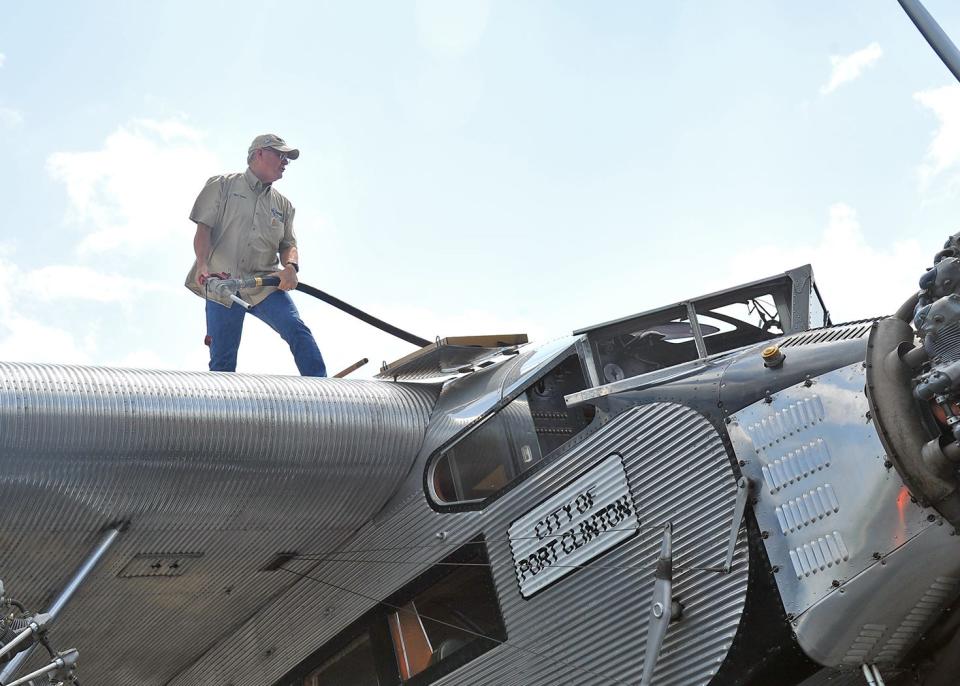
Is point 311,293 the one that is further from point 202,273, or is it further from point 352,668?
point 352,668

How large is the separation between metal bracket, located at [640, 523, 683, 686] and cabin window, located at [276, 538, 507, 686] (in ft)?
5.01

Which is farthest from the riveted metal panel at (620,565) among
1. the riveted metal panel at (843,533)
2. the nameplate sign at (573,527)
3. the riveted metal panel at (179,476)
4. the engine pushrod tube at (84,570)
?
the engine pushrod tube at (84,570)

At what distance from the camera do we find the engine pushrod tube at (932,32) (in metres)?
6.14

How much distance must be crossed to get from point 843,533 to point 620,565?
1.44m

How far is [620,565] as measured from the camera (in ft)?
21.4

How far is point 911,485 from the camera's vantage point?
5.09m

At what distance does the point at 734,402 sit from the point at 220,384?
364 centimetres

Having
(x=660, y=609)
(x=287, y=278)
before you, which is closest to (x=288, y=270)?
(x=287, y=278)

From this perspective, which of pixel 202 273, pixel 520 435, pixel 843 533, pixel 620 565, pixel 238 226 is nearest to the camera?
pixel 843 533

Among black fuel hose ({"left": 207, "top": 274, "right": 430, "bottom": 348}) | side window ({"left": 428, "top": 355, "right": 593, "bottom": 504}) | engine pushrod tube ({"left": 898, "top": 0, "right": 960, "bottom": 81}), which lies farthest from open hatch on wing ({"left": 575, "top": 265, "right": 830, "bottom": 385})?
black fuel hose ({"left": 207, "top": 274, "right": 430, "bottom": 348})

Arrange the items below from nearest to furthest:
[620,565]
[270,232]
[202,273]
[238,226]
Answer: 1. [620,565]
2. [202,273]
3. [238,226]
4. [270,232]

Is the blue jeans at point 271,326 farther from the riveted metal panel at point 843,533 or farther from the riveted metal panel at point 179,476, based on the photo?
the riveted metal panel at point 843,533

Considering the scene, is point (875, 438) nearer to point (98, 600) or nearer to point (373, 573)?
point (373, 573)

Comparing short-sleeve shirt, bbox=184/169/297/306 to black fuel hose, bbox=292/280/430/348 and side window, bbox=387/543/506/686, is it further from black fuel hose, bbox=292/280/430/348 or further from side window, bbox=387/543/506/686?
side window, bbox=387/543/506/686
